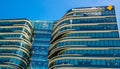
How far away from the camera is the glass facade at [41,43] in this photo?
116 meters

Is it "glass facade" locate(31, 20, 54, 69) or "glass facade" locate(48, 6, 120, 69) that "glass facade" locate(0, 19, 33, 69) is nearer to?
"glass facade" locate(31, 20, 54, 69)

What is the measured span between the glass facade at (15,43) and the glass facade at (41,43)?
7.66 ft

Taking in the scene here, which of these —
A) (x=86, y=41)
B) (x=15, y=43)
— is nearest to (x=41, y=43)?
(x=15, y=43)

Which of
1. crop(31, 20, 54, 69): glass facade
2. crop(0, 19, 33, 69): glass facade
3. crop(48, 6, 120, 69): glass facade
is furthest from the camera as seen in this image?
crop(31, 20, 54, 69): glass facade

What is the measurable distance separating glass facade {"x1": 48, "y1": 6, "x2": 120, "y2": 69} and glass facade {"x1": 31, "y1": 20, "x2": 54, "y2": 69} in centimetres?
317

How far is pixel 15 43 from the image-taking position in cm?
11375

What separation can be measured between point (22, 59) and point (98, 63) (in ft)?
91.6

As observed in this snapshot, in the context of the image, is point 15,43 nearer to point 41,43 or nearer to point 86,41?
point 41,43

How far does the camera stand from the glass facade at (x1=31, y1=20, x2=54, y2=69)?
116 meters

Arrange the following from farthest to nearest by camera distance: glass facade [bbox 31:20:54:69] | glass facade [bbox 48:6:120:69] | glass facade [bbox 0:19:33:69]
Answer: glass facade [bbox 31:20:54:69] < glass facade [bbox 0:19:33:69] < glass facade [bbox 48:6:120:69]

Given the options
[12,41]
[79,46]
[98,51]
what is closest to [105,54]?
[98,51]

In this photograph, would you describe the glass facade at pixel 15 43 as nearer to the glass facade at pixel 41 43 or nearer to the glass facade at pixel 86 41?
the glass facade at pixel 41 43

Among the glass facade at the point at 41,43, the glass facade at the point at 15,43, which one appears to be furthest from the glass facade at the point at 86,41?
the glass facade at the point at 15,43

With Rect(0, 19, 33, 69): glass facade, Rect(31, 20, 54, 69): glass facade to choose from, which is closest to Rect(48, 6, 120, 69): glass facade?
Rect(31, 20, 54, 69): glass facade
